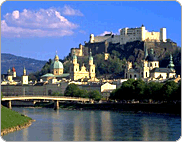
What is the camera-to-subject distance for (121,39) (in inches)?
5384

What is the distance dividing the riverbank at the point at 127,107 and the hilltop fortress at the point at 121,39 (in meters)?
51.6

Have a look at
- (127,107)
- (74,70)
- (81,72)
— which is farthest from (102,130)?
(81,72)

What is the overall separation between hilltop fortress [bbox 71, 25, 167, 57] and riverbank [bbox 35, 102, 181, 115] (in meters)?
51.6

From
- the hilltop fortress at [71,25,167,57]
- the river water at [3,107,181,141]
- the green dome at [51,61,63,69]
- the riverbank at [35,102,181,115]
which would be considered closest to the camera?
the river water at [3,107,181,141]

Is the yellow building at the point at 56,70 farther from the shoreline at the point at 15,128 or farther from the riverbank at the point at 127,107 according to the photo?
the shoreline at the point at 15,128

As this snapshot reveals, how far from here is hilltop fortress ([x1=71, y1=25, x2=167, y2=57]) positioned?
438 ft

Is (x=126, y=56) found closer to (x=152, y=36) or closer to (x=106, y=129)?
(x=152, y=36)

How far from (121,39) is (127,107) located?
219 feet

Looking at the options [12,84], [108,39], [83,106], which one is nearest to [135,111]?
[83,106]

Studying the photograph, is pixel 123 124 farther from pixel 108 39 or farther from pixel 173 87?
pixel 108 39

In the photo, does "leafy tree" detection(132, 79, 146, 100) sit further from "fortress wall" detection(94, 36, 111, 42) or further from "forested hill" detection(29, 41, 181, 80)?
"fortress wall" detection(94, 36, 111, 42)

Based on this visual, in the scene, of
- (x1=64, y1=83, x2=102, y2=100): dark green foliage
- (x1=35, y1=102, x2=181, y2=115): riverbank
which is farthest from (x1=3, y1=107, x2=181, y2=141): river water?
(x1=64, y1=83, x2=102, y2=100): dark green foliage

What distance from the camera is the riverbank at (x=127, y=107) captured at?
6344 cm

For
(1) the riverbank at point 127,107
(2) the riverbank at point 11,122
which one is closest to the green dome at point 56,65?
(1) the riverbank at point 127,107
